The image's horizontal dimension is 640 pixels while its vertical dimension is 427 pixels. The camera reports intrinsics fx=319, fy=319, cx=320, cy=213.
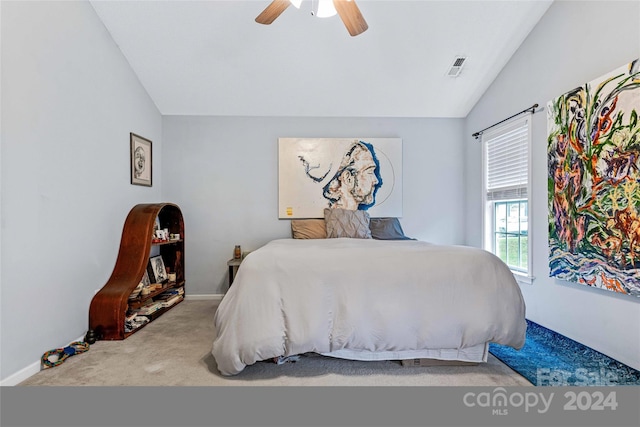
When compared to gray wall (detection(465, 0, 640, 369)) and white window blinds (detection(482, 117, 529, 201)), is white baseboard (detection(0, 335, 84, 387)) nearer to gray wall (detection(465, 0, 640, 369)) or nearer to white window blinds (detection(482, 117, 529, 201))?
gray wall (detection(465, 0, 640, 369))

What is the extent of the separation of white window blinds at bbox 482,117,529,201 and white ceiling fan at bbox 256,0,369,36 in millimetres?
1884

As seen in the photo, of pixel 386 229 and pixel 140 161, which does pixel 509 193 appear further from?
pixel 140 161

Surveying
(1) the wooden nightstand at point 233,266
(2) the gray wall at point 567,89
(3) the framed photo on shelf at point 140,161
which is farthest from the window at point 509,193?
(3) the framed photo on shelf at point 140,161

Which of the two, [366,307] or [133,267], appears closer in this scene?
[366,307]

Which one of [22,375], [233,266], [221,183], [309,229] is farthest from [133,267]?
[309,229]

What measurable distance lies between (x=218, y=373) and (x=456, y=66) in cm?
347

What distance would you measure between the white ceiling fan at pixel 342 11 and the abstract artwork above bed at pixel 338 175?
1.75m

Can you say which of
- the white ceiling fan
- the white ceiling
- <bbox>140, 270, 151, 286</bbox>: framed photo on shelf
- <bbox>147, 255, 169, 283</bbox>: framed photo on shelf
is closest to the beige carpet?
<bbox>140, 270, 151, 286</bbox>: framed photo on shelf

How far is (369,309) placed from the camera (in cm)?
192

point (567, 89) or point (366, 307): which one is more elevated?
point (567, 89)

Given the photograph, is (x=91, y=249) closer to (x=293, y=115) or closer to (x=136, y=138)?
(x=136, y=138)

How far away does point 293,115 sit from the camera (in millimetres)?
3891

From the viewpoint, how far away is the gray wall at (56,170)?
1.87 meters

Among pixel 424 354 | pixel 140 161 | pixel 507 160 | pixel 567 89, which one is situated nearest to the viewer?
pixel 424 354
